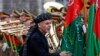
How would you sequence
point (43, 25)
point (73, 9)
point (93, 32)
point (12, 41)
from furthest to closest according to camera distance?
point (12, 41)
point (43, 25)
point (73, 9)
point (93, 32)

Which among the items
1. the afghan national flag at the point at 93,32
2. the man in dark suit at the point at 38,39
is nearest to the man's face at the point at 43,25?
the man in dark suit at the point at 38,39

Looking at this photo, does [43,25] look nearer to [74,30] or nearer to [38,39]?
[38,39]

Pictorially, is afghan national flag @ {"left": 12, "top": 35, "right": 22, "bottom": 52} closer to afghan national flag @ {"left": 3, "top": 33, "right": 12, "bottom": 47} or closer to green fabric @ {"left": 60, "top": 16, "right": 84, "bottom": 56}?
afghan national flag @ {"left": 3, "top": 33, "right": 12, "bottom": 47}

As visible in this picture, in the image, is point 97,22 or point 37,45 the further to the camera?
point 37,45

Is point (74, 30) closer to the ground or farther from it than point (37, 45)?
farther from it

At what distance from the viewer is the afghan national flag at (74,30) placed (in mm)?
5812

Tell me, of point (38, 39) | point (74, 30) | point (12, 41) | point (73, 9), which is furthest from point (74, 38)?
point (12, 41)

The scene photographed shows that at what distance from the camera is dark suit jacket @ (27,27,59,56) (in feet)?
20.0

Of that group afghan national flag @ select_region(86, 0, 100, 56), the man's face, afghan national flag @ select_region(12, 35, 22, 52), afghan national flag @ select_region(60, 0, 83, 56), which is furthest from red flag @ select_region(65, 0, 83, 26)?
afghan national flag @ select_region(12, 35, 22, 52)

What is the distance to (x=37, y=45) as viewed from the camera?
610cm

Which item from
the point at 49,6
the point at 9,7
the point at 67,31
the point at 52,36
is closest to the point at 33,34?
the point at 67,31

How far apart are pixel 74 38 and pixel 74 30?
0.35 ft

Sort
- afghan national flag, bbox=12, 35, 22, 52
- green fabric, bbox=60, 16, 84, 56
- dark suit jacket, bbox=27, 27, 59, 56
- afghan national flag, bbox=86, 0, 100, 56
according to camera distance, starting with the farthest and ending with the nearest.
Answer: afghan national flag, bbox=12, 35, 22, 52 < dark suit jacket, bbox=27, 27, 59, 56 < green fabric, bbox=60, 16, 84, 56 < afghan national flag, bbox=86, 0, 100, 56

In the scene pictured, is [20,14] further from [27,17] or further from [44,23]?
[44,23]
